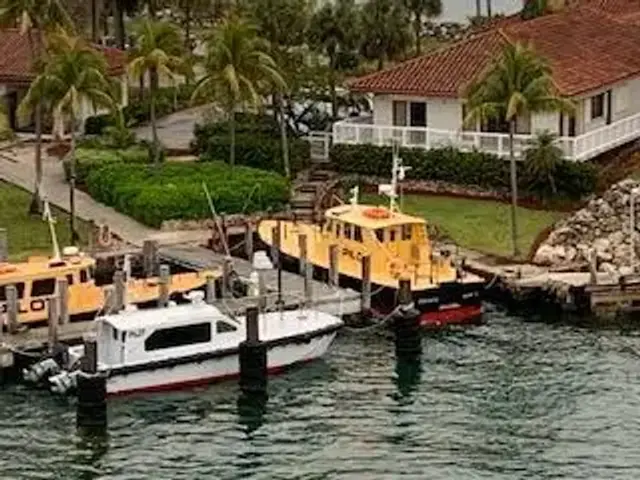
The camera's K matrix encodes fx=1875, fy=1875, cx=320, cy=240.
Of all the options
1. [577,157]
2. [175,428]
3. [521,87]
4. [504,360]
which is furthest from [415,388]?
[577,157]

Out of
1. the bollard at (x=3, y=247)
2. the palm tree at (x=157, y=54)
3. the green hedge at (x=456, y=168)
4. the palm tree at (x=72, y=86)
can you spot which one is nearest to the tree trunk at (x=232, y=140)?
the palm tree at (x=157, y=54)

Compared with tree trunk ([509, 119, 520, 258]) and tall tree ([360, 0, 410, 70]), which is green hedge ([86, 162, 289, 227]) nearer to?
tree trunk ([509, 119, 520, 258])

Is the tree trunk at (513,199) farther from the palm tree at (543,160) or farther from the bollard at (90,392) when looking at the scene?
the bollard at (90,392)

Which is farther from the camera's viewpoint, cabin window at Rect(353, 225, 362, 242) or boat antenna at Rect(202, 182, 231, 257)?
boat antenna at Rect(202, 182, 231, 257)

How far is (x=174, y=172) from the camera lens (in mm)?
76000

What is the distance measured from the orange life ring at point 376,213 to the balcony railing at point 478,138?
10090 millimetres

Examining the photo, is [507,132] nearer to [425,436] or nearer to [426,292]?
[426,292]

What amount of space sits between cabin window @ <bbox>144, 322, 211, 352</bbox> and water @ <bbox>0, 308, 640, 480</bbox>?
1.54 metres

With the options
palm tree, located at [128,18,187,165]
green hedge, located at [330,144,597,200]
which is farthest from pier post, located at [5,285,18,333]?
green hedge, located at [330,144,597,200]

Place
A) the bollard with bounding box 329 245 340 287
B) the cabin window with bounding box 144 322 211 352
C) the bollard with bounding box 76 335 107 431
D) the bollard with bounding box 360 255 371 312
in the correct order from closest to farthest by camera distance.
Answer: the bollard with bounding box 76 335 107 431
the cabin window with bounding box 144 322 211 352
the bollard with bounding box 360 255 371 312
the bollard with bounding box 329 245 340 287

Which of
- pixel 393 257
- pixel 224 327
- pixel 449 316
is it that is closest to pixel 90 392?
pixel 224 327

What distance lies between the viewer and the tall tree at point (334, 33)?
277ft

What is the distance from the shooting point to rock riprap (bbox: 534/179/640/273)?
6731 cm

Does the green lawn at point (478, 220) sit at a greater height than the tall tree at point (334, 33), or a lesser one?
lesser
